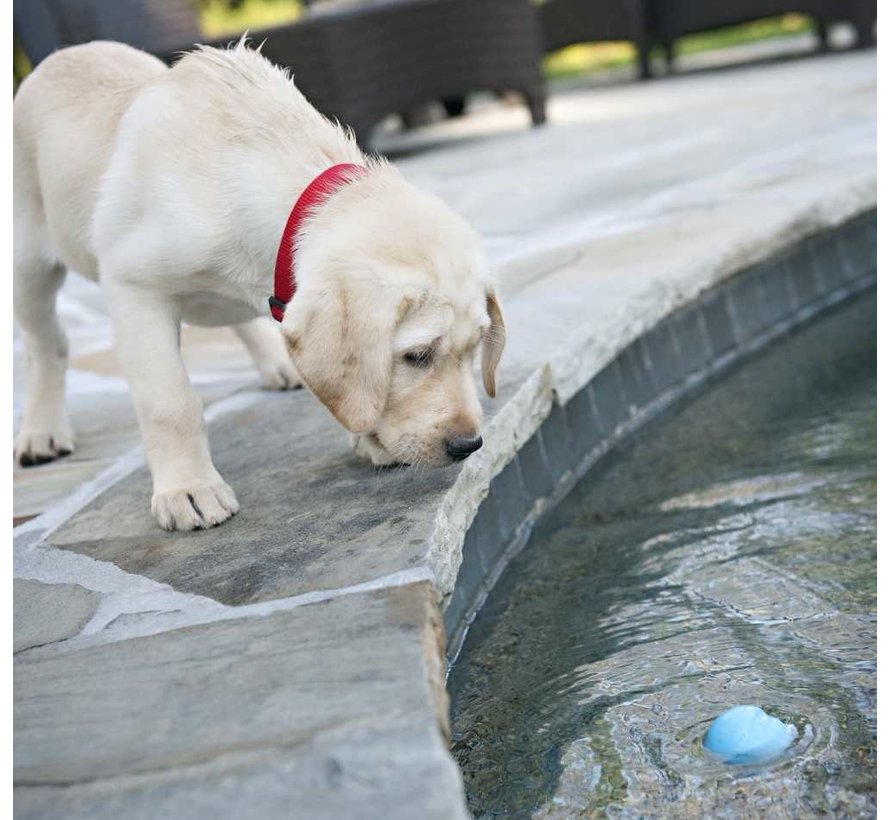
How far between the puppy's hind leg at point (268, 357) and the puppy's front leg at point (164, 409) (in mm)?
892

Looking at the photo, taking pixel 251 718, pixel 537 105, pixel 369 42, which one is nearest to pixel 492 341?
pixel 251 718

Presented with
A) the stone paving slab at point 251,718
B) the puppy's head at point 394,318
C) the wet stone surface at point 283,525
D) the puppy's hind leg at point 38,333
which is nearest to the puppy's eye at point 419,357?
the puppy's head at point 394,318

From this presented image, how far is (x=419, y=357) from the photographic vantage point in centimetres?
264

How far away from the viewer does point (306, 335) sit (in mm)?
2531

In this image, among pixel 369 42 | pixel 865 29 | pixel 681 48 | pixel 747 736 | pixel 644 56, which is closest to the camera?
pixel 747 736

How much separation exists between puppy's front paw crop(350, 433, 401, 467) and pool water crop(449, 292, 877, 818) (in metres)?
0.41

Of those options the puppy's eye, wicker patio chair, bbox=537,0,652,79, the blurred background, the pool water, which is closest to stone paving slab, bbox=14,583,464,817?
the pool water

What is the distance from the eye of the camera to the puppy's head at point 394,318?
8.29 ft

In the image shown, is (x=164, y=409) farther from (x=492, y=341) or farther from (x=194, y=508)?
(x=492, y=341)

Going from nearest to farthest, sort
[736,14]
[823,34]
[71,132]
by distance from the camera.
→ 1. [71,132]
2. [736,14]
3. [823,34]

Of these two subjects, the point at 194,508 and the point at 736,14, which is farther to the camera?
the point at 736,14

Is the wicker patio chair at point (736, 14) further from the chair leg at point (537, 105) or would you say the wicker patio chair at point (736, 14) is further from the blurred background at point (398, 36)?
the chair leg at point (537, 105)

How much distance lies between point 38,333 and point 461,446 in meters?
1.57
